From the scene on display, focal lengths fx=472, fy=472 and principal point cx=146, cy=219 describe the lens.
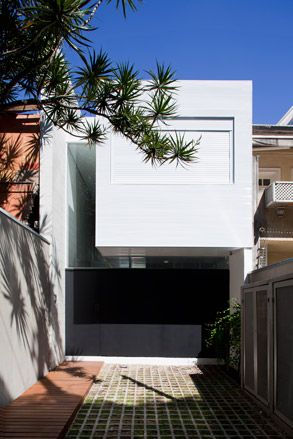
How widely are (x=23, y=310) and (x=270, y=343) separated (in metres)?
3.93

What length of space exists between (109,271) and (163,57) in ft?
20.5

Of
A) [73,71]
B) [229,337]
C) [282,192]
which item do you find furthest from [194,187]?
[73,71]

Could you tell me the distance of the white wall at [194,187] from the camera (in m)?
10.1

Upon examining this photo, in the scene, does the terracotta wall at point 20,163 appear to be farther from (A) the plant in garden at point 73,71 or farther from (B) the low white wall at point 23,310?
(A) the plant in garden at point 73,71

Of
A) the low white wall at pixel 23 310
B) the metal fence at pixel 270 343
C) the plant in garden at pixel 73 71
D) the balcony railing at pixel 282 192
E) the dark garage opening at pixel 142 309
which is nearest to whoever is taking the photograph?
the plant in garden at pixel 73 71

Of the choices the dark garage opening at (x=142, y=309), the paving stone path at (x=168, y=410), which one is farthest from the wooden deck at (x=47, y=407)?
the dark garage opening at (x=142, y=309)

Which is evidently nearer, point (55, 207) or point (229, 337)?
point (229, 337)

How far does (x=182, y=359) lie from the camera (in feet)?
36.8

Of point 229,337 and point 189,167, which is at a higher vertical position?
point 189,167

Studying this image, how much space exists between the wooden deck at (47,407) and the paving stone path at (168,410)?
19 cm

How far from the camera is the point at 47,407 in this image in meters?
6.64

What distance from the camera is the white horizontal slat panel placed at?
1020 centimetres

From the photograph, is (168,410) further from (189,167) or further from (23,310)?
(189,167)

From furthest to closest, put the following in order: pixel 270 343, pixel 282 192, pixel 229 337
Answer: pixel 282 192, pixel 229 337, pixel 270 343
